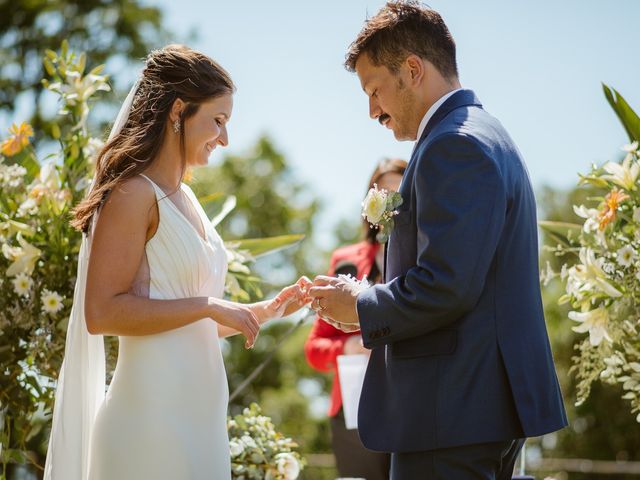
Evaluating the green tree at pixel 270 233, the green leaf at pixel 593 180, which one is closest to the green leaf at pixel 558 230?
the green leaf at pixel 593 180

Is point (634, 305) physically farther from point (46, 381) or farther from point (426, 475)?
point (46, 381)

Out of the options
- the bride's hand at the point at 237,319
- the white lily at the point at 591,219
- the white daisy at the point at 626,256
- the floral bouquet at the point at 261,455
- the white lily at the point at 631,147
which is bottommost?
the floral bouquet at the point at 261,455

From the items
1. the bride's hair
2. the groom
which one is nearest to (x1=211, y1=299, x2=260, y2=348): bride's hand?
the groom

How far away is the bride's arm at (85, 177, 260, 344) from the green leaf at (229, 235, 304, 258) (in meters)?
1.80

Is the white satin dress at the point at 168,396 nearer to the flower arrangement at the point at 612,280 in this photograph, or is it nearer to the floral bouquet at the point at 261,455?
the floral bouquet at the point at 261,455

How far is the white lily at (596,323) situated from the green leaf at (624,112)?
0.82 m

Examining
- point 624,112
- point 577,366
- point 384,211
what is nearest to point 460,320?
point 384,211

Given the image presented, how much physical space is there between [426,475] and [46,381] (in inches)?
91.6

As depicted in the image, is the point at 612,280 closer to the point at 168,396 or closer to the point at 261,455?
the point at 261,455

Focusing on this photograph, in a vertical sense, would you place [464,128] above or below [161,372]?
above

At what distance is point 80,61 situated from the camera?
4.34 m

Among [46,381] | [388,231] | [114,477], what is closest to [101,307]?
[114,477]

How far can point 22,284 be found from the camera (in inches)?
155

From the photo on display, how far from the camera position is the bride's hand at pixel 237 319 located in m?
2.67
